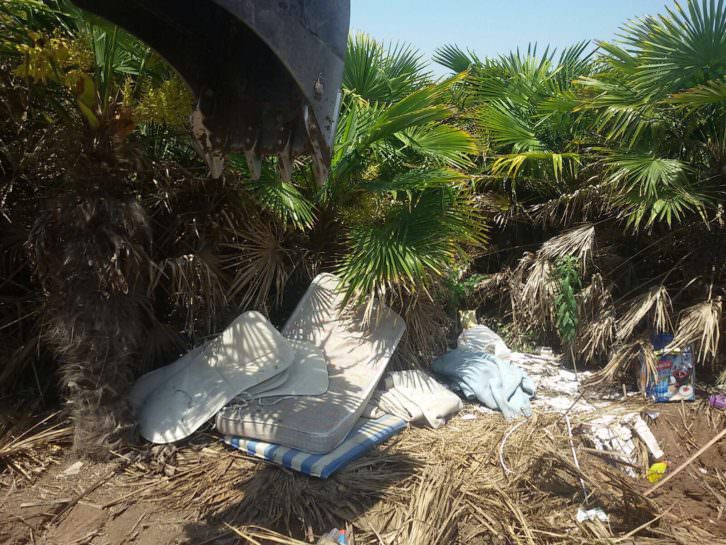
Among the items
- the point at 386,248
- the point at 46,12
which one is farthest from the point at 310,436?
the point at 46,12

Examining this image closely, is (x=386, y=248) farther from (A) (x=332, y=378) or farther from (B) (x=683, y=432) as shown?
(B) (x=683, y=432)

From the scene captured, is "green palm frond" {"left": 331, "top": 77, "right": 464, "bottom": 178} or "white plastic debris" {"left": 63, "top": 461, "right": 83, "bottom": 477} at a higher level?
"green palm frond" {"left": 331, "top": 77, "right": 464, "bottom": 178}

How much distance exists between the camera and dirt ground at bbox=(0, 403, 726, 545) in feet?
9.30

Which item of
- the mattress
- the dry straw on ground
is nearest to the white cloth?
the mattress

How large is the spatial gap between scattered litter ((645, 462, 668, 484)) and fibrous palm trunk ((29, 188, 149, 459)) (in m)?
3.43

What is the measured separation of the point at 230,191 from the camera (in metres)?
4.26

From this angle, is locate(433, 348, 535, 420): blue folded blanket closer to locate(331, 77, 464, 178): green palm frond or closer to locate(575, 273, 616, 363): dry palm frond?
locate(575, 273, 616, 363): dry palm frond

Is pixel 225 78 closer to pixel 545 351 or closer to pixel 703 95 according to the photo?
pixel 703 95

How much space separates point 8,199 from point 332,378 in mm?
2605

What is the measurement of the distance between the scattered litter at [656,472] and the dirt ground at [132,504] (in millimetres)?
83

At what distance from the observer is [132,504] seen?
10.2 feet

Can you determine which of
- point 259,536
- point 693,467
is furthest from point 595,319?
point 259,536

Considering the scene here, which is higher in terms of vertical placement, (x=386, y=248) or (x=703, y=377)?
(x=386, y=248)

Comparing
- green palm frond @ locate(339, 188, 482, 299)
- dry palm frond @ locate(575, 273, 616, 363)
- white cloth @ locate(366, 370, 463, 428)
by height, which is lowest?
white cloth @ locate(366, 370, 463, 428)
